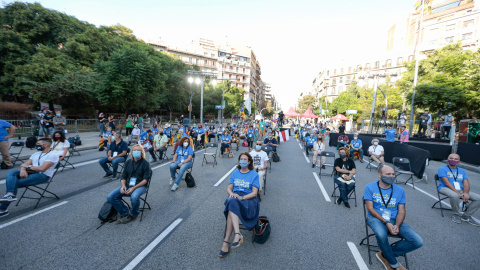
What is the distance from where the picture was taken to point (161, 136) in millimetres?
9727

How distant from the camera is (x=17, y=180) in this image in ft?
14.8

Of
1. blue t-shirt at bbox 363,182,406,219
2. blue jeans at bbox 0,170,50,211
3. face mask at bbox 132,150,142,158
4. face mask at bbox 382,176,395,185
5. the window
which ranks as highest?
the window

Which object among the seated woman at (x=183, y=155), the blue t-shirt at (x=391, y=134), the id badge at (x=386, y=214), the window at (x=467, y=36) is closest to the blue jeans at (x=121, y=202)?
the seated woman at (x=183, y=155)

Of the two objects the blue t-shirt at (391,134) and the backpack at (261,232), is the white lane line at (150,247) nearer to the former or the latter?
the backpack at (261,232)

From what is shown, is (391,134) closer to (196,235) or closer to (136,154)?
(196,235)

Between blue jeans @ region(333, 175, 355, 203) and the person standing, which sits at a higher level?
the person standing

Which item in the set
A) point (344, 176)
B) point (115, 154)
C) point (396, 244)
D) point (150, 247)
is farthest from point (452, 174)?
point (115, 154)

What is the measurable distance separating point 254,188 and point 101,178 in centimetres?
564

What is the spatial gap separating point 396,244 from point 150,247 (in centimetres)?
389

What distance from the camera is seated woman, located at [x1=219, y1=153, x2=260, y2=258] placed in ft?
11.5

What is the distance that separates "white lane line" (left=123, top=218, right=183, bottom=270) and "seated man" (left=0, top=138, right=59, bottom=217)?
3.16 meters

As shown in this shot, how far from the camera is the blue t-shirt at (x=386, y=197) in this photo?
3.50m

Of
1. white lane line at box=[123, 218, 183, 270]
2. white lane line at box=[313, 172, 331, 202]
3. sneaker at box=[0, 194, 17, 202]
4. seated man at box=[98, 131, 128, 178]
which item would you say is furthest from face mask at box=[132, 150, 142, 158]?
white lane line at box=[313, 172, 331, 202]

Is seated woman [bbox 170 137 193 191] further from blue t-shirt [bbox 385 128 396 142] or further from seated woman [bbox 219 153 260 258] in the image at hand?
blue t-shirt [bbox 385 128 396 142]
